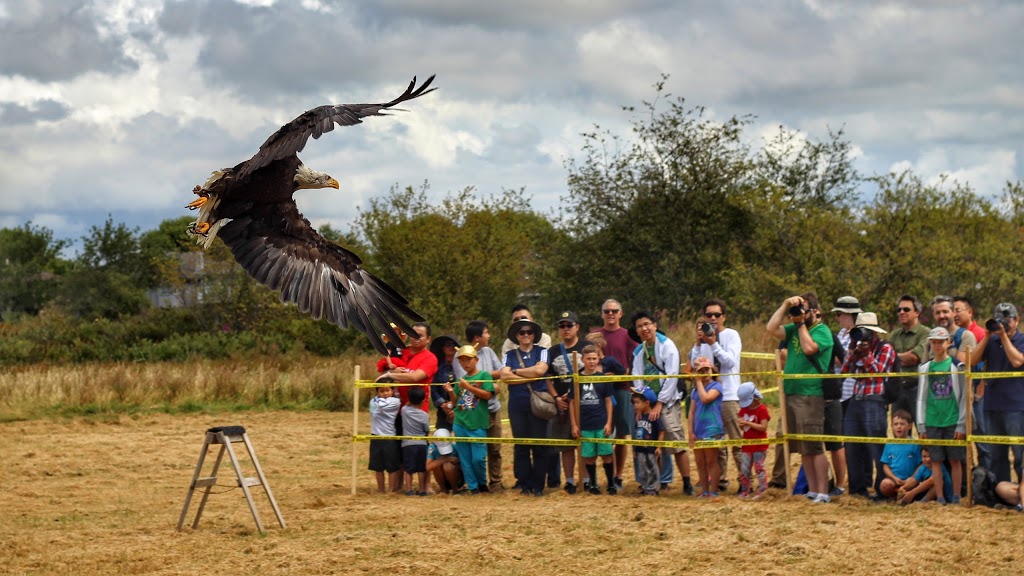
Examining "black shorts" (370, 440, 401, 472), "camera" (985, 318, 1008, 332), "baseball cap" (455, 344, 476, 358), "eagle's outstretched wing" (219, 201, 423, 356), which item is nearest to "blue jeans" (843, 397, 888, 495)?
"camera" (985, 318, 1008, 332)

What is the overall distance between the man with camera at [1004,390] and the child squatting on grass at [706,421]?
1.98 meters

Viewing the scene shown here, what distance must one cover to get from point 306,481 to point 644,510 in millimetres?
4191

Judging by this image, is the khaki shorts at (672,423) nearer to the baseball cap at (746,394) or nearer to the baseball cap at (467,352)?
the baseball cap at (746,394)

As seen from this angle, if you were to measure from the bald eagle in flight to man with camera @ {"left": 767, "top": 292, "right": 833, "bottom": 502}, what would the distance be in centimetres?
335

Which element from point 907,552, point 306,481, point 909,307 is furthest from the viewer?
point 306,481

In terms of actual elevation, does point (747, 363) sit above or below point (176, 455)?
above

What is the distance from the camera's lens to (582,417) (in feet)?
31.3

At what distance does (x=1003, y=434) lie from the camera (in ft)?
26.3

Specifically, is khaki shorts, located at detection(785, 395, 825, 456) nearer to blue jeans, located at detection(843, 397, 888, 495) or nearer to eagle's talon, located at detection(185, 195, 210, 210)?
blue jeans, located at detection(843, 397, 888, 495)

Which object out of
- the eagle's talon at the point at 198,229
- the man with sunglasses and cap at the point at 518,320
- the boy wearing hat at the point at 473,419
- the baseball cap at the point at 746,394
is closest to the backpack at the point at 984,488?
the baseball cap at the point at 746,394

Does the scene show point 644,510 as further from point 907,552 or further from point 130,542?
point 130,542

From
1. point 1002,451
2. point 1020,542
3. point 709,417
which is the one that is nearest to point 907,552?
point 1020,542

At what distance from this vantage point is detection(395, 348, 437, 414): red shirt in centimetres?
1010

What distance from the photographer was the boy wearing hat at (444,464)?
9.92m
